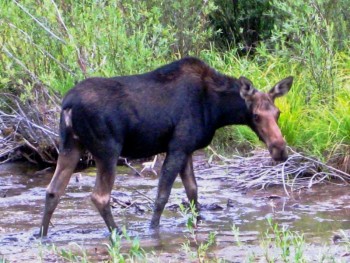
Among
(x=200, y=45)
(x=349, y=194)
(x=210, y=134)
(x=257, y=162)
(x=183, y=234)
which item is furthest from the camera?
(x=200, y=45)

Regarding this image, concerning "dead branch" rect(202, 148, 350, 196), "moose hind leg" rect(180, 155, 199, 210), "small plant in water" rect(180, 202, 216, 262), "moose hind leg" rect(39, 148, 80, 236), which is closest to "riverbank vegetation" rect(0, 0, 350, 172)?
"dead branch" rect(202, 148, 350, 196)

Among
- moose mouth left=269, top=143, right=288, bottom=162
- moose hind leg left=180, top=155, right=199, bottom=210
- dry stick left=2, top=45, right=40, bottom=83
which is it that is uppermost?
dry stick left=2, top=45, right=40, bottom=83

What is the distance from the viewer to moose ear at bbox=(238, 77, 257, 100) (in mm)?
8953

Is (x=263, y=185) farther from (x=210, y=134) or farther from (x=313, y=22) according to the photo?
(x=313, y=22)

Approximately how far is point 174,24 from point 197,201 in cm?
515

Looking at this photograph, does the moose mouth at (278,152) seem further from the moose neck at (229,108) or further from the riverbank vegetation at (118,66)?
the riverbank vegetation at (118,66)

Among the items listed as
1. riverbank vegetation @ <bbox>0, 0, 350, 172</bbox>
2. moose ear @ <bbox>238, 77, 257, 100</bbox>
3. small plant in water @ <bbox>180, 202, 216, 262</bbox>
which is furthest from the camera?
riverbank vegetation @ <bbox>0, 0, 350, 172</bbox>

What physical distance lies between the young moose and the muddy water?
0.95 ft

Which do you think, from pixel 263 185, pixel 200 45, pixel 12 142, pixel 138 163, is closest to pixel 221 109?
pixel 263 185

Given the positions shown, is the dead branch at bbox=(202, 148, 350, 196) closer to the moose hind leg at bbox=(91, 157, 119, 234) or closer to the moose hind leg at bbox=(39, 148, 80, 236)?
the moose hind leg at bbox=(91, 157, 119, 234)

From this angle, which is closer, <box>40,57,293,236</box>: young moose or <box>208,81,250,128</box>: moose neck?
<box>40,57,293,236</box>: young moose

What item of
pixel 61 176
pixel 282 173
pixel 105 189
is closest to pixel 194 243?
pixel 105 189

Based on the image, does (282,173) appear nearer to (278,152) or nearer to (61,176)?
(278,152)

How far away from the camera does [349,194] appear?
10.1 metres
